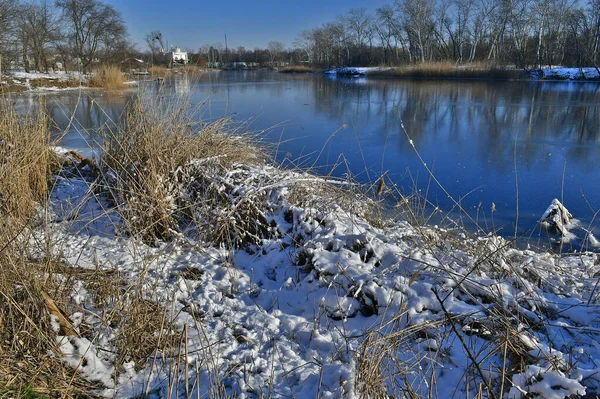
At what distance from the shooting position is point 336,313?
2057 mm

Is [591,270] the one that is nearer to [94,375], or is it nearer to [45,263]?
[94,375]

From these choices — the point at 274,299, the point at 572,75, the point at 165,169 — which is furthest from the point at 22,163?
the point at 572,75

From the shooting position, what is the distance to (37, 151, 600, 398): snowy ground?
4.81ft

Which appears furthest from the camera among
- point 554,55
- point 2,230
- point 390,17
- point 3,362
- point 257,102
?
point 390,17

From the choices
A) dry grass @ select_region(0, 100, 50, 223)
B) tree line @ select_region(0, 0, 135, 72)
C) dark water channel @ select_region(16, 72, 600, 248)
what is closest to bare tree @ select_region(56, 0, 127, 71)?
tree line @ select_region(0, 0, 135, 72)

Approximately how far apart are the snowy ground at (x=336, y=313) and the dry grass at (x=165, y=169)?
0.18m

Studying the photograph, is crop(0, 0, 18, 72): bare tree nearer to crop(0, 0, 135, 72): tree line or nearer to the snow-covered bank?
crop(0, 0, 135, 72): tree line

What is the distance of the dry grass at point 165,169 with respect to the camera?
2.87 m

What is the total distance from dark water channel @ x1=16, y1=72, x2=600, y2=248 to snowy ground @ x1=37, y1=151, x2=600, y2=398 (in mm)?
808

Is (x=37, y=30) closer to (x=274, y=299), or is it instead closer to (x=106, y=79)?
(x=106, y=79)

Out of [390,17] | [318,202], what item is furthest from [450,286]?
[390,17]

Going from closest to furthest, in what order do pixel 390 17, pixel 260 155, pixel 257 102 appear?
pixel 260 155
pixel 257 102
pixel 390 17

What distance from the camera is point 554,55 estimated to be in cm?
3141

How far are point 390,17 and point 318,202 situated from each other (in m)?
44.7
